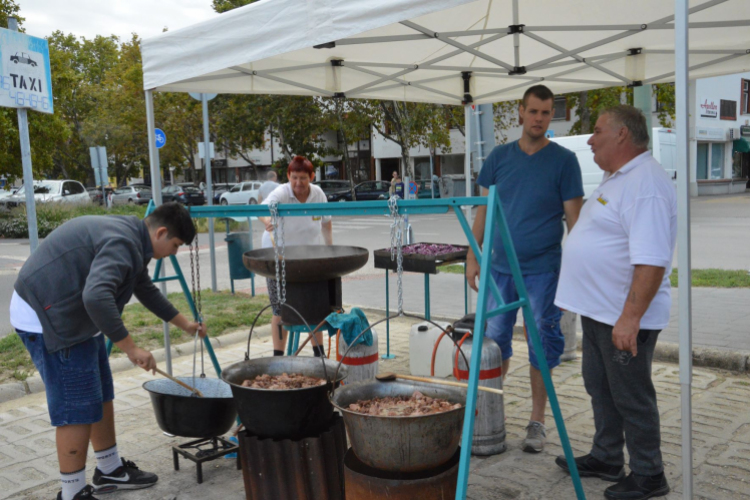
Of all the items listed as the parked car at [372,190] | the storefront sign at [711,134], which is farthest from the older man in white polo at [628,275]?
the storefront sign at [711,134]

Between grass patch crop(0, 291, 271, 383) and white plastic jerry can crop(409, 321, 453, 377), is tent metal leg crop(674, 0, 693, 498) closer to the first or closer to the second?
white plastic jerry can crop(409, 321, 453, 377)

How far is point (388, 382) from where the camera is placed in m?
3.20

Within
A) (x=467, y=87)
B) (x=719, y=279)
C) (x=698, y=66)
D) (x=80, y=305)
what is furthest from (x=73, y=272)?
(x=719, y=279)

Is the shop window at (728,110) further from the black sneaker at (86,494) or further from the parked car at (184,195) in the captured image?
the black sneaker at (86,494)

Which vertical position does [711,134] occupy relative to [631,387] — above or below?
above

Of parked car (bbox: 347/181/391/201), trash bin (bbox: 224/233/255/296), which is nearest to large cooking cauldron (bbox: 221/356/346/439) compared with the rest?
trash bin (bbox: 224/233/255/296)

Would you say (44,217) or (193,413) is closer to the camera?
(193,413)

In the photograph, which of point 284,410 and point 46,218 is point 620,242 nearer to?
point 284,410

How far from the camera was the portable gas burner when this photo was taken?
367 cm

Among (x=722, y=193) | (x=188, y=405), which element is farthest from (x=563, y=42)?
(x=722, y=193)

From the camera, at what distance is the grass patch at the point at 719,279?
27.5 feet

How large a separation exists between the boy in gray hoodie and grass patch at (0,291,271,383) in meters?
2.61

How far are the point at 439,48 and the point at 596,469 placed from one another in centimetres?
362

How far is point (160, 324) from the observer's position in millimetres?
7184
